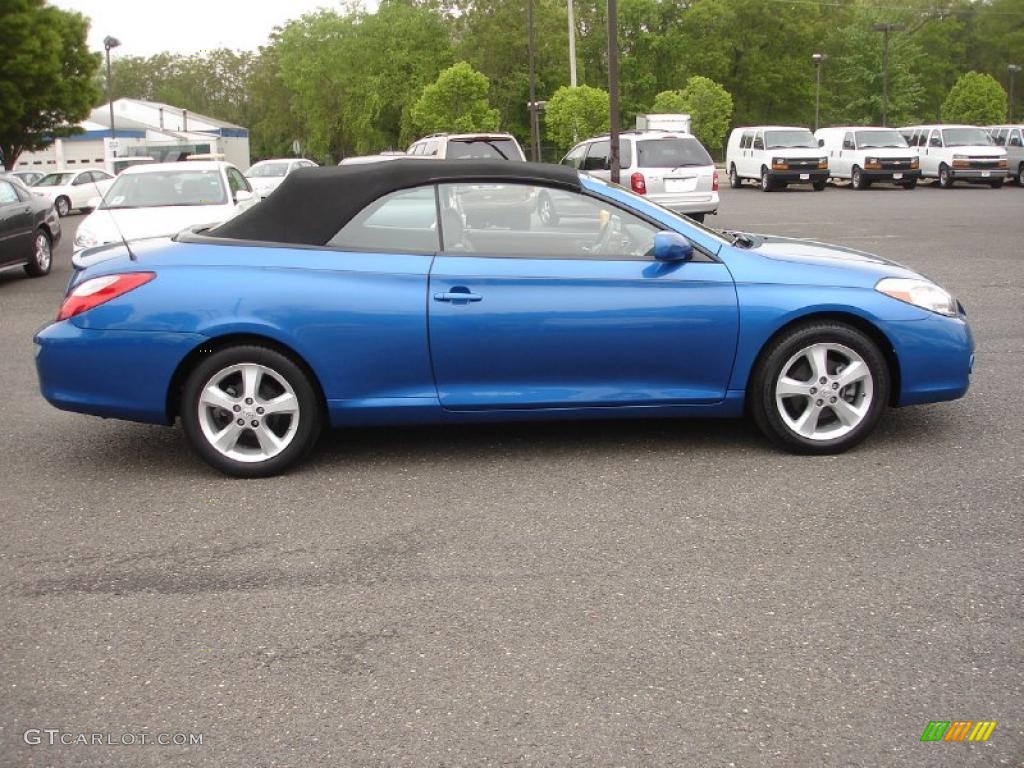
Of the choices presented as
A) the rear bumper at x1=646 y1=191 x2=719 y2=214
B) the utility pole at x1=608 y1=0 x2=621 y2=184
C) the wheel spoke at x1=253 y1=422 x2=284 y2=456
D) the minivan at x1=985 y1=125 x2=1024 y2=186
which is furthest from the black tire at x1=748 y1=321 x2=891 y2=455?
the minivan at x1=985 y1=125 x2=1024 y2=186

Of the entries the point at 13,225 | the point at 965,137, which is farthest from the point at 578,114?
the point at 13,225

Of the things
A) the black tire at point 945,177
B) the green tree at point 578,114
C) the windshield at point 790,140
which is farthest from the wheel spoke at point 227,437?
the green tree at point 578,114

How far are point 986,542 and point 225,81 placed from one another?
146910 millimetres

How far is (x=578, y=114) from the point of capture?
4681 cm

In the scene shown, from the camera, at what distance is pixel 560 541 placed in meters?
4.84

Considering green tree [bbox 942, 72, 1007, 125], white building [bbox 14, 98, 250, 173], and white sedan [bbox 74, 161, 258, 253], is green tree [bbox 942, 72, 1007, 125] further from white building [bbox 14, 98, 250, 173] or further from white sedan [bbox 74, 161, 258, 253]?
white sedan [bbox 74, 161, 258, 253]

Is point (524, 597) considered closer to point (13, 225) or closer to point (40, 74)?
point (13, 225)

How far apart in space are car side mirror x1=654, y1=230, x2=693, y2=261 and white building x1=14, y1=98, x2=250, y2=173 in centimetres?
3914

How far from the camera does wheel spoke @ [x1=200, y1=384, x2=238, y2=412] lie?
5770 millimetres

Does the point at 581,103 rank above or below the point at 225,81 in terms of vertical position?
below

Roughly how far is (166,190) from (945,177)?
1161 inches

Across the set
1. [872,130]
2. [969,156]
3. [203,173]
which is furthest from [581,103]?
[203,173]

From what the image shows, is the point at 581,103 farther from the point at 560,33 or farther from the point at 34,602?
the point at 34,602

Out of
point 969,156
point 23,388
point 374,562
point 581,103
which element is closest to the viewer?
point 374,562
